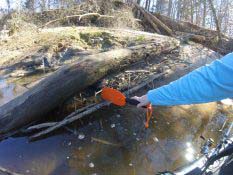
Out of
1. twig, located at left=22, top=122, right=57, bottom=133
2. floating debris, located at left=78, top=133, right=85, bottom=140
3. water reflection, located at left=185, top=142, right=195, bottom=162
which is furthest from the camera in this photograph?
floating debris, located at left=78, top=133, right=85, bottom=140

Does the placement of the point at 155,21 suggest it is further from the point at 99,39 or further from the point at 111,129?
the point at 111,129

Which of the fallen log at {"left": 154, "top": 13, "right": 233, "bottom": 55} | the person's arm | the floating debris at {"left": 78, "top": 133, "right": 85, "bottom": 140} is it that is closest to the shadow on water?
the floating debris at {"left": 78, "top": 133, "right": 85, "bottom": 140}

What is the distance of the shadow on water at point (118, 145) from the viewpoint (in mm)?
4824

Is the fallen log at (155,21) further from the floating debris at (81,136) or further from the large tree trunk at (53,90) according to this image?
the floating debris at (81,136)

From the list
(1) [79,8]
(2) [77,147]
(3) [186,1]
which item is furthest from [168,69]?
(3) [186,1]

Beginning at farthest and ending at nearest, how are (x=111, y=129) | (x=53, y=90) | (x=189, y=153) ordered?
(x=111, y=129)
(x=53, y=90)
(x=189, y=153)

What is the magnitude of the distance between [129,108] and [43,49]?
12.3 feet

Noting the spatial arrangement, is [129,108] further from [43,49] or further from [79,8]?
[79,8]

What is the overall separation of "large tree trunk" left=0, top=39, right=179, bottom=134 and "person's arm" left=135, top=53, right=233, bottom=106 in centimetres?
301

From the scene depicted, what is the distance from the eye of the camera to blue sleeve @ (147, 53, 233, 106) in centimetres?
226

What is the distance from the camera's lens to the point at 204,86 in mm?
2400

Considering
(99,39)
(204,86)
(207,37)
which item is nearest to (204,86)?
(204,86)

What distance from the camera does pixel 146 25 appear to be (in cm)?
1351

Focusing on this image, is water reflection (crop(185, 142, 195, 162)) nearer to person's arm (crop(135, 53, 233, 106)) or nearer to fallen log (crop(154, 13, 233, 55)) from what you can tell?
person's arm (crop(135, 53, 233, 106))
